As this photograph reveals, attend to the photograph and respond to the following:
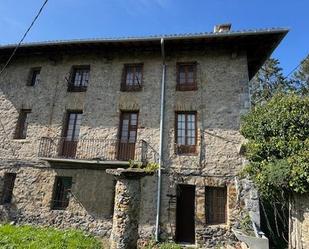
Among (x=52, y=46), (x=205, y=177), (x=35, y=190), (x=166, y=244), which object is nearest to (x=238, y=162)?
(x=205, y=177)

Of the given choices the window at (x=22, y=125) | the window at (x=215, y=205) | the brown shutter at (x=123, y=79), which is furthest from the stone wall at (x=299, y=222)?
the window at (x=22, y=125)

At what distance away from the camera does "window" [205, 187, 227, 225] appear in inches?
385

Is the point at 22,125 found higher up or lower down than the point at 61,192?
higher up

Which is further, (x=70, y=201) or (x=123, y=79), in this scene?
(x=123, y=79)

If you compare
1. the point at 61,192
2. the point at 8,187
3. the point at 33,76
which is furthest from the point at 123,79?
the point at 8,187

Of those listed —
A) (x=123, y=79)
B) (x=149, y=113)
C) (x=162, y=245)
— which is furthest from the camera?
(x=123, y=79)

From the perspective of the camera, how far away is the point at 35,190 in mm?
11062

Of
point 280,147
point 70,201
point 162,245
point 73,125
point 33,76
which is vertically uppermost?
point 33,76

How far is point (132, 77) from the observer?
1205cm

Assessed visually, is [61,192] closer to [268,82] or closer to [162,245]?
[162,245]

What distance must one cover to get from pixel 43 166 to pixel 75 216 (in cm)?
263

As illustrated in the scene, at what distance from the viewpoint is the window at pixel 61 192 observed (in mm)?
10914

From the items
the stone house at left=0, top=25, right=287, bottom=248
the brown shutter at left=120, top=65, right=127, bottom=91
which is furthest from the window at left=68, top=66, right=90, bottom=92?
the brown shutter at left=120, top=65, right=127, bottom=91

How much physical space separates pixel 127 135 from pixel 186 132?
8.32 feet
